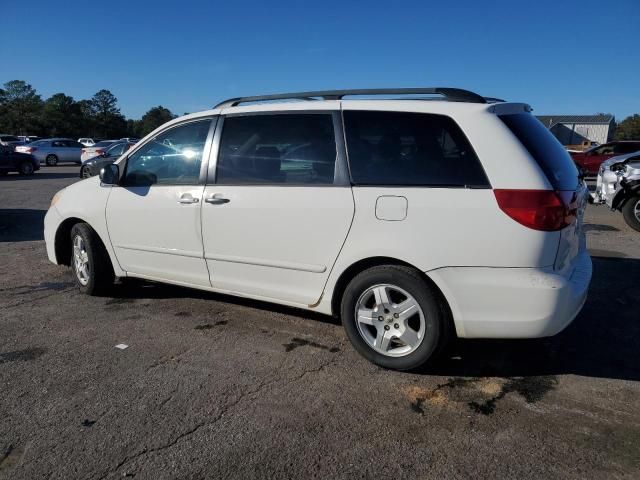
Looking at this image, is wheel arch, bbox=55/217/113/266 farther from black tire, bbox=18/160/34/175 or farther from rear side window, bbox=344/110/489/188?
black tire, bbox=18/160/34/175

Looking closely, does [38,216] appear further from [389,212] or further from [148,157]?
[389,212]

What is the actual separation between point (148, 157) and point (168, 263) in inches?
38.3

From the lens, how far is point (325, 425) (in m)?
2.85

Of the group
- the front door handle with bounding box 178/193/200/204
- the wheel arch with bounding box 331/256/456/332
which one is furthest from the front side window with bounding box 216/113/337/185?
the wheel arch with bounding box 331/256/456/332

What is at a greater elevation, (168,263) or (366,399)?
(168,263)

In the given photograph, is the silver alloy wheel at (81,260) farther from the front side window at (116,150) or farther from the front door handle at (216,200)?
the front side window at (116,150)

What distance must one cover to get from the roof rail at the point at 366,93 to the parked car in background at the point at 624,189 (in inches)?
270

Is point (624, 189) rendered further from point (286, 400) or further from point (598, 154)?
point (598, 154)

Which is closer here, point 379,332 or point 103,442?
point 103,442

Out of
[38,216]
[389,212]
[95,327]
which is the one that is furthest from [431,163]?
[38,216]

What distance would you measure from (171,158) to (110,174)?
66 centimetres

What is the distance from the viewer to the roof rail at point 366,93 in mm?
3467

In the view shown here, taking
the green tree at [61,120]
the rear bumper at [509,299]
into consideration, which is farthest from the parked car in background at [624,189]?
the green tree at [61,120]

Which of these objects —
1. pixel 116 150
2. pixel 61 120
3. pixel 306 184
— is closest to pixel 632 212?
pixel 306 184
